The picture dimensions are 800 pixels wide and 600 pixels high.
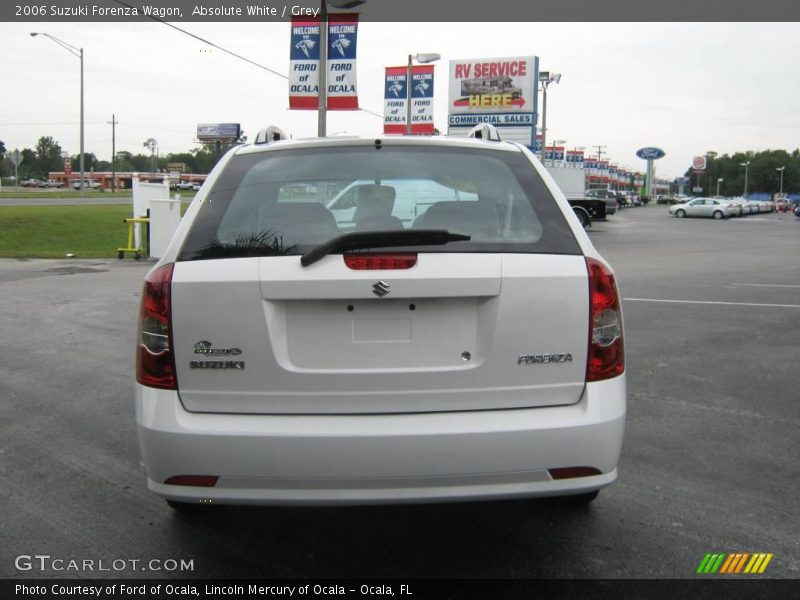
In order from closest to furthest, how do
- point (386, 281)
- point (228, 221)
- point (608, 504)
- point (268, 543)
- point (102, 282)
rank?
1. point (386, 281)
2. point (228, 221)
3. point (268, 543)
4. point (608, 504)
5. point (102, 282)

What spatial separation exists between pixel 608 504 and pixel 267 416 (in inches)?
74.5

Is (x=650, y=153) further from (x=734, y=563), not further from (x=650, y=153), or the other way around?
(x=734, y=563)

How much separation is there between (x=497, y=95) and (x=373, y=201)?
124ft

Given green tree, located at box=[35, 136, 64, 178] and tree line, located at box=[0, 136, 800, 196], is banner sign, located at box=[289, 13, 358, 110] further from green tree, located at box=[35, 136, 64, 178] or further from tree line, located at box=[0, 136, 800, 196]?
green tree, located at box=[35, 136, 64, 178]

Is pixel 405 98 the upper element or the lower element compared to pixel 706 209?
upper

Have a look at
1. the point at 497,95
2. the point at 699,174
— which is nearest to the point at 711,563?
the point at 497,95

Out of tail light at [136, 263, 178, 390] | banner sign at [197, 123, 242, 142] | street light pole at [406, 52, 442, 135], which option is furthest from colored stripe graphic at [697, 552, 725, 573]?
banner sign at [197, 123, 242, 142]

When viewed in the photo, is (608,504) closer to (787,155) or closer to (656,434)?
(656,434)

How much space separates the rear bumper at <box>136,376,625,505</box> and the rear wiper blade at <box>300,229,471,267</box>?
23.7 inches

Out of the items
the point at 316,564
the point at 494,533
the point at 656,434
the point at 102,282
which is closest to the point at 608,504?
the point at 494,533

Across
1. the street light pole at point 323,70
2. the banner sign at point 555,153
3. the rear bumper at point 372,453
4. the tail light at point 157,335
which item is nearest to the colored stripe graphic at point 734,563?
the rear bumper at point 372,453

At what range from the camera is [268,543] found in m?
3.29

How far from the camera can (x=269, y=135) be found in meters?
3.81

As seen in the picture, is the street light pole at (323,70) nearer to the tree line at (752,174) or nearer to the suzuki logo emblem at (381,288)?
the suzuki logo emblem at (381,288)
